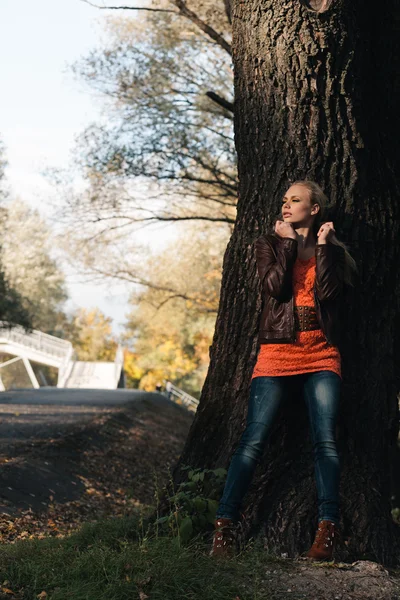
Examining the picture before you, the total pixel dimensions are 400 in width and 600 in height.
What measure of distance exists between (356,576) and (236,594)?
29.3 inches

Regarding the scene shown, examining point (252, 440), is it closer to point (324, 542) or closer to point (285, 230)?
point (324, 542)

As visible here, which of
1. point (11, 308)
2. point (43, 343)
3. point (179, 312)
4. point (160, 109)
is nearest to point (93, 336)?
point (43, 343)

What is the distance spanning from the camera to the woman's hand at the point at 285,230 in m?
5.40

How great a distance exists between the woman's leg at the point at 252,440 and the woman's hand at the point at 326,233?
842 millimetres

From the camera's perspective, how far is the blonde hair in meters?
5.44

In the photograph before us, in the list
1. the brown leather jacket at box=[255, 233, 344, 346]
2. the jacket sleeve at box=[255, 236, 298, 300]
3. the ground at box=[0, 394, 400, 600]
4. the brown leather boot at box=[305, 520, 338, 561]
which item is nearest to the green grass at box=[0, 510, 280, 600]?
the ground at box=[0, 394, 400, 600]

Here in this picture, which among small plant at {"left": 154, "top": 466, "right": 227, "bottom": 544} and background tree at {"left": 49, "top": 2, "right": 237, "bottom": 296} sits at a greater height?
background tree at {"left": 49, "top": 2, "right": 237, "bottom": 296}

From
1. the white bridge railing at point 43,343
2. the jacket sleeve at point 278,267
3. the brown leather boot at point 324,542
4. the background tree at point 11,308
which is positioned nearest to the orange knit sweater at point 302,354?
the jacket sleeve at point 278,267

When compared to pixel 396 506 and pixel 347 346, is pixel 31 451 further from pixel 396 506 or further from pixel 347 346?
pixel 396 506

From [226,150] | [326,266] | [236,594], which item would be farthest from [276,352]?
[226,150]

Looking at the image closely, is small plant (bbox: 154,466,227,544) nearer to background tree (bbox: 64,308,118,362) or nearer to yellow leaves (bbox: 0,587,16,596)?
yellow leaves (bbox: 0,587,16,596)

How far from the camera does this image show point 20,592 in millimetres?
4418

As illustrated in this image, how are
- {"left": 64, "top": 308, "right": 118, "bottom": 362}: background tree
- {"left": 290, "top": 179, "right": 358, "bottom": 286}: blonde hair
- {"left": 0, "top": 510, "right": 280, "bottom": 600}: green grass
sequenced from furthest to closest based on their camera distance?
{"left": 64, "top": 308, "right": 118, "bottom": 362}: background tree, {"left": 290, "top": 179, "right": 358, "bottom": 286}: blonde hair, {"left": 0, "top": 510, "right": 280, "bottom": 600}: green grass

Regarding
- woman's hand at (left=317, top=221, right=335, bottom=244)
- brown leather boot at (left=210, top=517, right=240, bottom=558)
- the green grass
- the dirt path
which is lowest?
the dirt path
